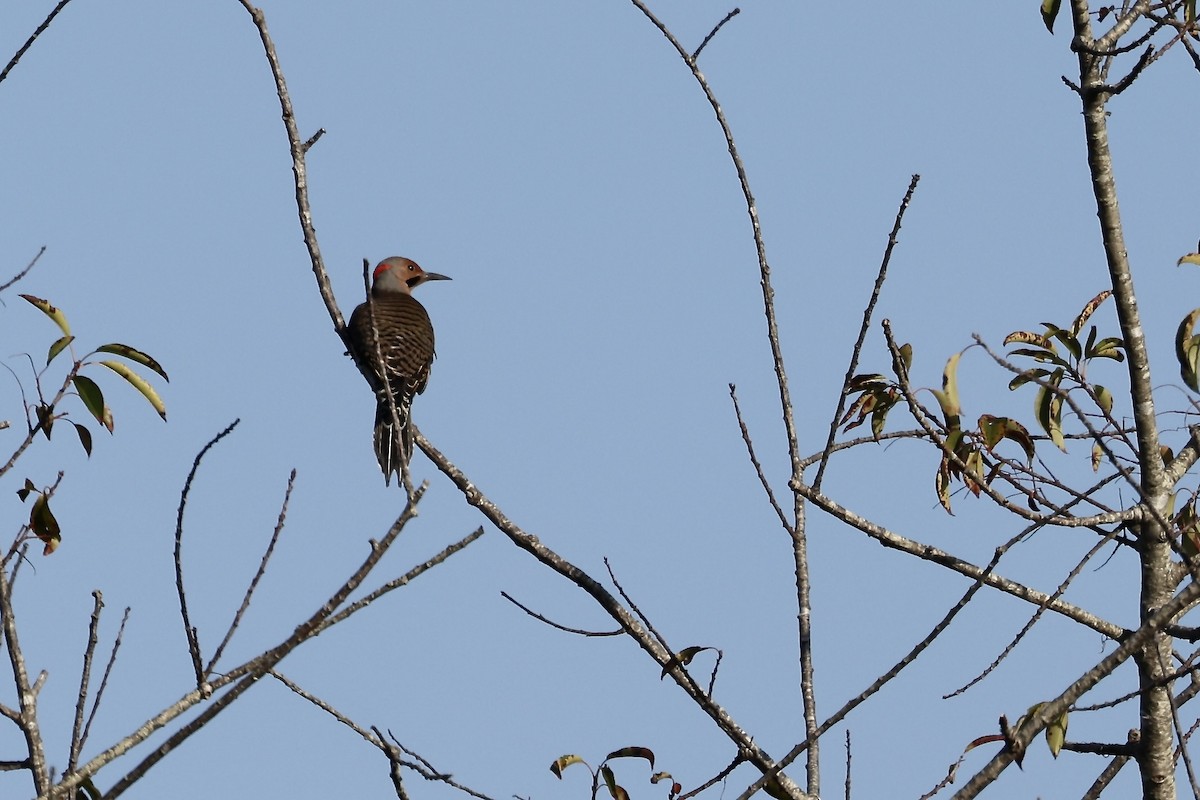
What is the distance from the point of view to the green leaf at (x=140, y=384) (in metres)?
4.61

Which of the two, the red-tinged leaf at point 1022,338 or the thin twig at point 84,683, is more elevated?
the red-tinged leaf at point 1022,338

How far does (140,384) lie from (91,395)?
28 cm

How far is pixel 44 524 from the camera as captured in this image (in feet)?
15.0

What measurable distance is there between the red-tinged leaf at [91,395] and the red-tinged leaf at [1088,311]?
2930mm

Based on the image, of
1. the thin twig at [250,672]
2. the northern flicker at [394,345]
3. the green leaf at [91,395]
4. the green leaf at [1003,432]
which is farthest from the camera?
the northern flicker at [394,345]

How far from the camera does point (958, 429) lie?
15.4 feet

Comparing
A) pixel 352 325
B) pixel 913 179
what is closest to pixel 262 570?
pixel 913 179

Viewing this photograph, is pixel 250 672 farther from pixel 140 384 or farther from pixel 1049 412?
pixel 1049 412

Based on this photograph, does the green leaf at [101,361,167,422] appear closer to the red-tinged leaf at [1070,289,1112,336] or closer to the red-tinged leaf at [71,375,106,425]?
the red-tinged leaf at [71,375,106,425]

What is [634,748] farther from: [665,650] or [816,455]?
[816,455]

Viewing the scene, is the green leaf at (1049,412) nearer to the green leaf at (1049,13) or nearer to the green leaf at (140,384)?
the green leaf at (1049,13)

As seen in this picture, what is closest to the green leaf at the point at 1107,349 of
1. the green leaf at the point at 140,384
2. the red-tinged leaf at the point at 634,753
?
the red-tinged leaf at the point at 634,753

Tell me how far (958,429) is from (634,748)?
4.49ft

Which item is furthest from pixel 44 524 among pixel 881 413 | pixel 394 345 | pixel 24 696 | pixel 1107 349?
pixel 394 345
